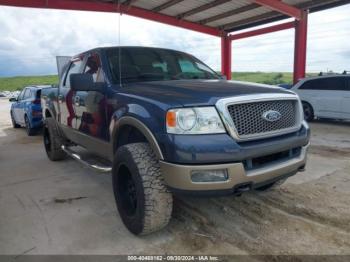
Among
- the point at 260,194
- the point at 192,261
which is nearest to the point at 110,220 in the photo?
the point at 192,261

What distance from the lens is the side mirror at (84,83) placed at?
3531mm

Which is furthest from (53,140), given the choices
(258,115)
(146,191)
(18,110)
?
(18,110)

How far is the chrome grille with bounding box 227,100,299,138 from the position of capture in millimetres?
2650

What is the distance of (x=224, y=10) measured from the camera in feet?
46.0

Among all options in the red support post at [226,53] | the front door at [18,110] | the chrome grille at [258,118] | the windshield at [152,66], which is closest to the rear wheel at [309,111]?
the red support post at [226,53]

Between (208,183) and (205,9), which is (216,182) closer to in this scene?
(208,183)

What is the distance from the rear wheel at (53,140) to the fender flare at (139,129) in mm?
2739

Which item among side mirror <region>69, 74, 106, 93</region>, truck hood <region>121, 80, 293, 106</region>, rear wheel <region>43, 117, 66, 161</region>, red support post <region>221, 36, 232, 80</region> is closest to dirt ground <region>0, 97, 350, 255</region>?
rear wheel <region>43, 117, 66, 161</region>

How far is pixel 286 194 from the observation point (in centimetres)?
398

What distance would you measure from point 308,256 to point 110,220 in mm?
1969

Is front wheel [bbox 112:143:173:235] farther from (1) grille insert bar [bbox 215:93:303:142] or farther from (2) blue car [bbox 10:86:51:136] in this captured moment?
(2) blue car [bbox 10:86:51:136]

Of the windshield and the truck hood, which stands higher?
the windshield

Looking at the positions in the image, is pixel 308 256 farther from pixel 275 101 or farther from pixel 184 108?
pixel 184 108

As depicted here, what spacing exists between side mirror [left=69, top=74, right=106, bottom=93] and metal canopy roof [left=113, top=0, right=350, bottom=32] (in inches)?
398
